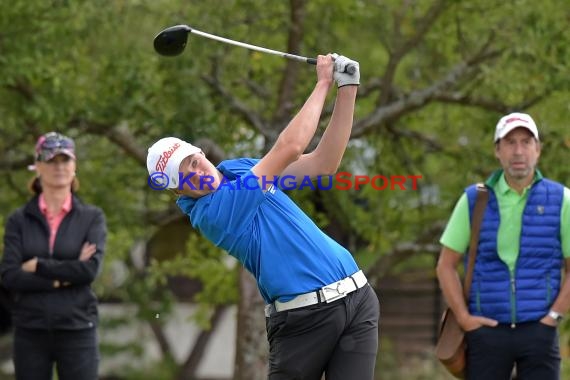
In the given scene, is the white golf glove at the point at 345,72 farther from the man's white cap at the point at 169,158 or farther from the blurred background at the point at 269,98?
the blurred background at the point at 269,98

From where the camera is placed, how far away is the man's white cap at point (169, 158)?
17.7ft

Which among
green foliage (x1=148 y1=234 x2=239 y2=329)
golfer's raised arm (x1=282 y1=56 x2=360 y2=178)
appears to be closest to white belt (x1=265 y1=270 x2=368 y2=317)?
golfer's raised arm (x1=282 y1=56 x2=360 y2=178)

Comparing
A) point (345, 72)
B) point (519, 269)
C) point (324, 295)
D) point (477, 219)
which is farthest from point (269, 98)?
point (324, 295)

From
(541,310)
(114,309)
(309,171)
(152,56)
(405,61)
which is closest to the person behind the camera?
(309,171)

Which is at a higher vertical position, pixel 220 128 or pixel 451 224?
pixel 220 128

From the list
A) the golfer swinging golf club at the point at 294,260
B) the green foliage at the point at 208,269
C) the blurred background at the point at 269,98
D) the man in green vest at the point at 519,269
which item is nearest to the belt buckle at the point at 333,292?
the golfer swinging golf club at the point at 294,260

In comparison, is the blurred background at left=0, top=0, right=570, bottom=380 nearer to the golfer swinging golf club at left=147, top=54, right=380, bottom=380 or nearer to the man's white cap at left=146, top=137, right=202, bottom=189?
the man's white cap at left=146, top=137, right=202, bottom=189

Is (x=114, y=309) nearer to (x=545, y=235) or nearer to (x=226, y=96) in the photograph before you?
(x=226, y=96)

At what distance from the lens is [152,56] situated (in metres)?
10.1

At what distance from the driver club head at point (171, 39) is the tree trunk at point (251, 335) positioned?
4.50 meters

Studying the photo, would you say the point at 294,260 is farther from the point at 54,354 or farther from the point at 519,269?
the point at 54,354

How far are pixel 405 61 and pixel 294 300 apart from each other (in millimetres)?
6755

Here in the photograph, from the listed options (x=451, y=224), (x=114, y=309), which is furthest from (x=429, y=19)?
(x=114, y=309)

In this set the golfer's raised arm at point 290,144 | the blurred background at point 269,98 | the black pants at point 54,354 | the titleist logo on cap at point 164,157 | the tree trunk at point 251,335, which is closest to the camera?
the golfer's raised arm at point 290,144
